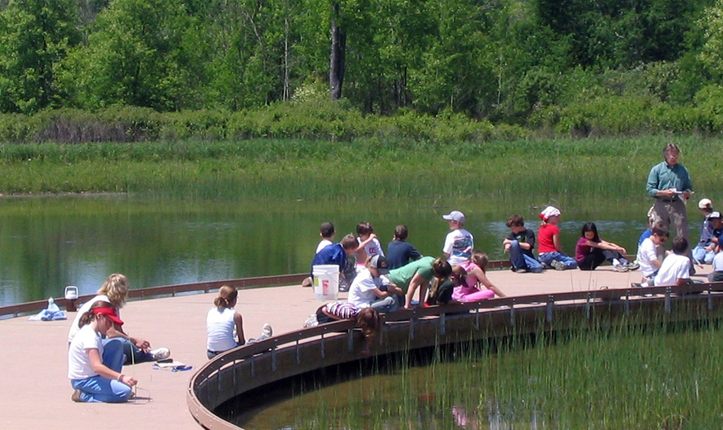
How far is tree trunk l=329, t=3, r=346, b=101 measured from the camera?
53.5 m

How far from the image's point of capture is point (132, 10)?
48.8 m

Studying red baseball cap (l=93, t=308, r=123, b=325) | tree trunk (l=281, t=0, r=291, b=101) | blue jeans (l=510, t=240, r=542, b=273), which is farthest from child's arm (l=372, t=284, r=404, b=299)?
tree trunk (l=281, t=0, r=291, b=101)

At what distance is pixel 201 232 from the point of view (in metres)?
25.8

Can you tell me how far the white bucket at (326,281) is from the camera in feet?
43.1

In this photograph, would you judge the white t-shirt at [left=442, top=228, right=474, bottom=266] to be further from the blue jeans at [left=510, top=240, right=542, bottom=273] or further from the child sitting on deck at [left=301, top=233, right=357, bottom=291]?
the blue jeans at [left=510, top=240, right=542, bottom=273]

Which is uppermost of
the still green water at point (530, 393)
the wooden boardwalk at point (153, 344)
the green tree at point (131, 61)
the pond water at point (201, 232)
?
the green tree at point (131, 61)

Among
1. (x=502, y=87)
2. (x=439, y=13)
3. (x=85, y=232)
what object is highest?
(x=439, y=13)

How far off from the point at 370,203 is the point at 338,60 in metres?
23.6

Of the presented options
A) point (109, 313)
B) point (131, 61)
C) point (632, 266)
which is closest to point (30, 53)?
point (131, 61)

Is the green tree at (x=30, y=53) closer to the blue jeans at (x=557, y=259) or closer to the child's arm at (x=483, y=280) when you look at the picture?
the blue jeans at (x=557, y=259)

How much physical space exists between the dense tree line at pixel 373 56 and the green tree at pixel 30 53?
0.07m

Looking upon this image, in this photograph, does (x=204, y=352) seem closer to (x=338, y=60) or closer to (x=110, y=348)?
(x=110, y=348)

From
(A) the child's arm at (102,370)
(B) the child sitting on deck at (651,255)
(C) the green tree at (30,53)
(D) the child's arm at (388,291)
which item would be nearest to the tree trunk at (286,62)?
(C) the green tree at (30,53)

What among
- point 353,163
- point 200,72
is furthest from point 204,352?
point 200,72
